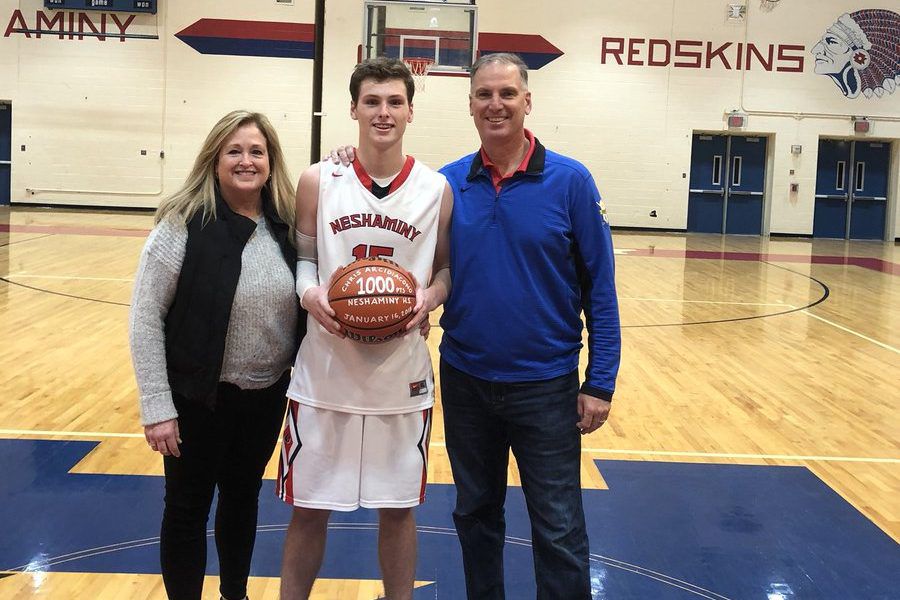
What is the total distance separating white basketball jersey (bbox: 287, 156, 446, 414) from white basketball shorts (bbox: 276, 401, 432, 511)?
0.13ft

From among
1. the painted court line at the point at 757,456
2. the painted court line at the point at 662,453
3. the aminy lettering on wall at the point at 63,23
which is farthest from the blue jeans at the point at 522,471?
the aminy lettering on wall at the point at 63,23

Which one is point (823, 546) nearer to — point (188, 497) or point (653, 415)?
point (653, 415)

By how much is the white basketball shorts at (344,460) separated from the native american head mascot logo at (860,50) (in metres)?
17.1

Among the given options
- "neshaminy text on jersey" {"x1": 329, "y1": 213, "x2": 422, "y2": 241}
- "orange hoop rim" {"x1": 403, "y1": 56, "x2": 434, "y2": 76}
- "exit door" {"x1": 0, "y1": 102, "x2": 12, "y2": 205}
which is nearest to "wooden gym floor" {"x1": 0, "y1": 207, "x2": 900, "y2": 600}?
"neshaminy text on jersey" {"x1": 329, "y1": 213, "x2": 422, "y2": 241}

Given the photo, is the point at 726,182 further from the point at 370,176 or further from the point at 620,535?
the point at 370,176

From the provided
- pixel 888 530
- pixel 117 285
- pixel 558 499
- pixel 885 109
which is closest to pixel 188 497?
pixel 558 499

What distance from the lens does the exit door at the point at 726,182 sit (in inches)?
677

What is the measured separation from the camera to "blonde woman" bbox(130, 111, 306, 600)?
212 centimetres

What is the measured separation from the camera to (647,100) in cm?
1669

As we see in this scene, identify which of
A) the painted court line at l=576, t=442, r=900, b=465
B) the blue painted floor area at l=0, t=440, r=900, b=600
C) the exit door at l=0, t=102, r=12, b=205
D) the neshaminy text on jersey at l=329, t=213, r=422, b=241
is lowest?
the blue painted floor area at l=0, t=440, r=900, b=600

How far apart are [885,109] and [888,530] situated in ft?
52.9

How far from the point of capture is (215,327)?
6.97 feet

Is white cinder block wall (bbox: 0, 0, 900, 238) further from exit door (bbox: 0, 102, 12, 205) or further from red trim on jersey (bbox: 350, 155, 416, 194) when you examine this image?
red trim on jersey (bbox: 350, 155, 416, 194)

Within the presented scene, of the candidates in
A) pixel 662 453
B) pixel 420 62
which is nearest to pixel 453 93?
pixel 420 62
